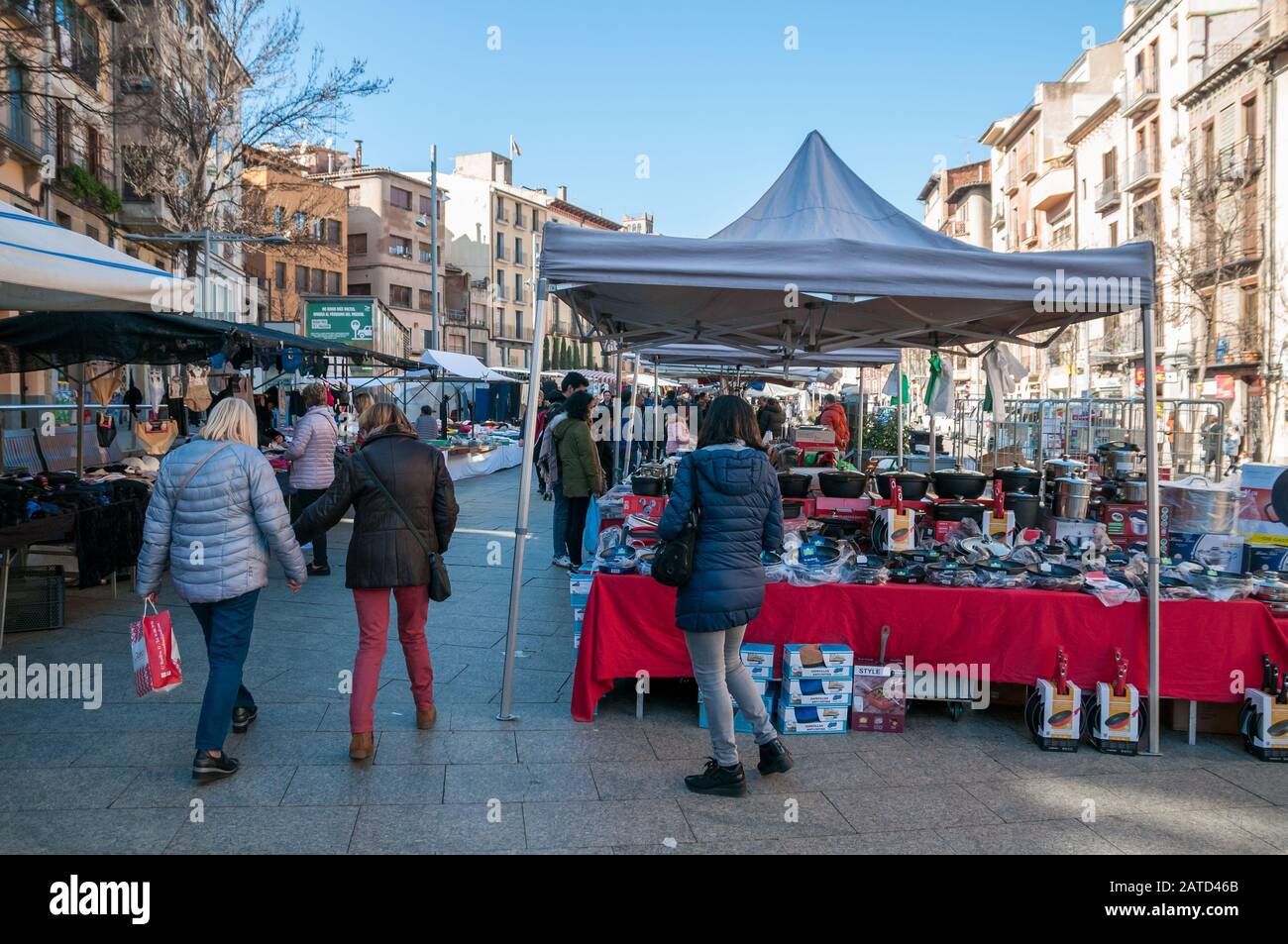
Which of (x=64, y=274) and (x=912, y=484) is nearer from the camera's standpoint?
(x=64, y=274)

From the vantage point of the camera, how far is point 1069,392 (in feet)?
143

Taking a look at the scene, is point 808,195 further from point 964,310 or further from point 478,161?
point 478,161

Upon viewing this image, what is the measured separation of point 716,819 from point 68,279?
4424mm

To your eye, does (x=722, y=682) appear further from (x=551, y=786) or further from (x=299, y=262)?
(x=299, y=262)

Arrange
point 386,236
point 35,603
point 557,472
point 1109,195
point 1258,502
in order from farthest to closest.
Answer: point 386,236 < point 1109,195 < point 557,472 < point 1258,502 < point 35,603

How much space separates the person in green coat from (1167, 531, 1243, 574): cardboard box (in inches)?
192

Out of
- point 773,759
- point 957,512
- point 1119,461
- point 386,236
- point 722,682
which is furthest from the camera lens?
point 386,236

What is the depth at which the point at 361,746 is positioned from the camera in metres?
4.49

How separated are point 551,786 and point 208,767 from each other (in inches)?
60.1

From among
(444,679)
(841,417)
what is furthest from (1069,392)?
(444,679)

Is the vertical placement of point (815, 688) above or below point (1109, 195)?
below

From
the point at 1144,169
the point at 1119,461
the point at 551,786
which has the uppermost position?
the point at 1144,169

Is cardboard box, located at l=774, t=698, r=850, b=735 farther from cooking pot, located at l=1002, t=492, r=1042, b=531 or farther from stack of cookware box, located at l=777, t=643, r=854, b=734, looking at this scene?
cooking pot, located at l=1002, t=492, r=1042, b=531

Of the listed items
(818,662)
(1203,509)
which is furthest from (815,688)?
(1203,509)
